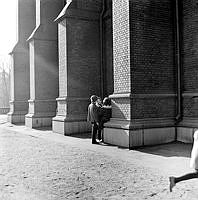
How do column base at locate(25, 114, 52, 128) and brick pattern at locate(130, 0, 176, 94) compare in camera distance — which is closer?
brick pattern at locate(130, 0, 176, 94)

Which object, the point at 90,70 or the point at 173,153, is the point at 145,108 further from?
the point at 90,70

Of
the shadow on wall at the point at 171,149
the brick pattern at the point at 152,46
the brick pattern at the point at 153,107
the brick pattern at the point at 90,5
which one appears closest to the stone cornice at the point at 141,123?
the brick pattern at the point at 153,107

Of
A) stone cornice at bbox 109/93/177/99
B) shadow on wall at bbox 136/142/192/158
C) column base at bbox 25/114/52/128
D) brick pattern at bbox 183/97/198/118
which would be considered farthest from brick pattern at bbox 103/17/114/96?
column base at bbox 25/114/52/128

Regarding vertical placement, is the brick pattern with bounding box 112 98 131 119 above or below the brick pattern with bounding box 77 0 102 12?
below

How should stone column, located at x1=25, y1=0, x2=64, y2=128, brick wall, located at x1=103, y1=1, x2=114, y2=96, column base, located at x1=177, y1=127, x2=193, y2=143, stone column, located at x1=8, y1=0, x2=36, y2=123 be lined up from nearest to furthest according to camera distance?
1. column base, located at x1=177, y1=127, x2=193, y2=143
2. brick wall, located at x1=103, y1=1, x2=114, y2=96
3. stone column, located at x1=25, y1=0, x2=64, y2=128
4. stone column, located at x1=8, y1=0, x2=36, y2=123

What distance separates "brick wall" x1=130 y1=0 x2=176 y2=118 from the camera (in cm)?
1030

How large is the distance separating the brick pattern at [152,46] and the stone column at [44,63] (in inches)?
370

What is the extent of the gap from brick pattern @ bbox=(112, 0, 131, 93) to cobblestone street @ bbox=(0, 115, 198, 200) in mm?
2177

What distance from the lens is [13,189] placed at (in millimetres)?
5602

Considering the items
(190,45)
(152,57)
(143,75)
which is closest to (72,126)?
(143,75)

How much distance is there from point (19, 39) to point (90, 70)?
1112 centimetres

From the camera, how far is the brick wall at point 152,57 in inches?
406

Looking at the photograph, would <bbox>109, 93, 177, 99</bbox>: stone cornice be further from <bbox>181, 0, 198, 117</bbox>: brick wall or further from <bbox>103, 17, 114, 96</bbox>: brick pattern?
<bbox>103, 17, 114, 96</bbox>: brick pattern

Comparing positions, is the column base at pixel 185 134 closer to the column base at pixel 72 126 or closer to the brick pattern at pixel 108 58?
the brick pattern at pixel 108 58
